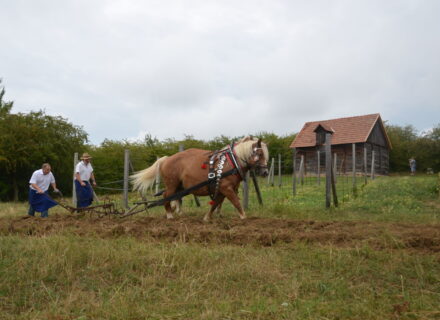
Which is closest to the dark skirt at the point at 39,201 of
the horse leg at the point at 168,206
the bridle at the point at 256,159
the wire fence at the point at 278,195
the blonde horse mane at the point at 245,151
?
the wire fence at the point at 278,195

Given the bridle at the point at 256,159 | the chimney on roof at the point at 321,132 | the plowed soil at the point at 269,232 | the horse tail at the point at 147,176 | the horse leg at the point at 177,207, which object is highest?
the chimney on roof at the point at 321,132

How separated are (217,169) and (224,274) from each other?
3447 millimetres

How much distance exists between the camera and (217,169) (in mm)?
6805

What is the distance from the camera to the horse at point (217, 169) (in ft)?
22.2

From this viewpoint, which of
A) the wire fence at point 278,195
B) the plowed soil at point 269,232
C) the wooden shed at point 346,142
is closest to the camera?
the plowed soil at point 269,232

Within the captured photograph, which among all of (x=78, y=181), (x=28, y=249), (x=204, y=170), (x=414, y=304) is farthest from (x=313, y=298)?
(x=78, y=181)

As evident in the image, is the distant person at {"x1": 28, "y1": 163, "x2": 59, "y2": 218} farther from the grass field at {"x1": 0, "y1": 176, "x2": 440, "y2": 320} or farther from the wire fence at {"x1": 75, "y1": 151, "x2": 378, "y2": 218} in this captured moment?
the grass field at {"x1": 0, "y1": 176, "x2": 440, "y2": 320}

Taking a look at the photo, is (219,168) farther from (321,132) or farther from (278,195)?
(321,132)

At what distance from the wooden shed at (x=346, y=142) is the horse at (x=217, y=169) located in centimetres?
2340

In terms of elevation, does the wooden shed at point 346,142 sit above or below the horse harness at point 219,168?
above

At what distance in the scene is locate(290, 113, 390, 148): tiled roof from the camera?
2883cm

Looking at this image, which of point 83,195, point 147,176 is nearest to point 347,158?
point 147,176

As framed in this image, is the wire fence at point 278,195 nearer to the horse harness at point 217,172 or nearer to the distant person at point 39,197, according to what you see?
the distant person at point 39,197

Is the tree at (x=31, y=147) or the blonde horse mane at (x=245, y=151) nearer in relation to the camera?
the blonde horse mane at (x=245, y=151)
